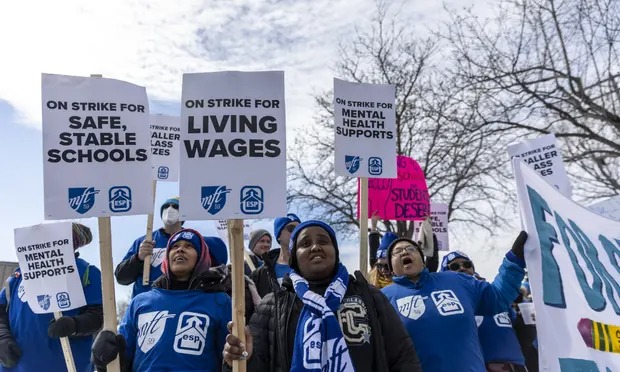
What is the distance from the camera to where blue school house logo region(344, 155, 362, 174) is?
17.9 feet

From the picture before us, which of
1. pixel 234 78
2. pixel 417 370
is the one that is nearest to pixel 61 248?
pixel 234 78

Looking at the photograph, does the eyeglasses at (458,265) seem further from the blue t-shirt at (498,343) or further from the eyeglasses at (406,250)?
the eyeglasses at (406,250)

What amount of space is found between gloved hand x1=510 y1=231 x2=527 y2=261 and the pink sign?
379cm

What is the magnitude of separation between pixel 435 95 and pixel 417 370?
13.2m

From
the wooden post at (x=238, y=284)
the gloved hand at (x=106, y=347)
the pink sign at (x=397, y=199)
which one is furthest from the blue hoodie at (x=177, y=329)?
the pink sign at (x=397, y=199)

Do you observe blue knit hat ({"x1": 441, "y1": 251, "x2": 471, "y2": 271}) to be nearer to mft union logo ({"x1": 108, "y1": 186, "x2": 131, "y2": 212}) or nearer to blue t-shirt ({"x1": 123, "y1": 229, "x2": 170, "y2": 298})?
blue t-shirt ({"x1": 123, "y1": 229, "x2": 170, "y2": 298})

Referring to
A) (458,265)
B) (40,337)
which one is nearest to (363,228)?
(458,265)

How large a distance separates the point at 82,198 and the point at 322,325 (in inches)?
68.2

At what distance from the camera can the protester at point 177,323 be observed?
3373 mm

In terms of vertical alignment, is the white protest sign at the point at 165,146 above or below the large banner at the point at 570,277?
above

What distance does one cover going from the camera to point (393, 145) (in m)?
5.65

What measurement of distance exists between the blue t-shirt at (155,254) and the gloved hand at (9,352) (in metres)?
1.03

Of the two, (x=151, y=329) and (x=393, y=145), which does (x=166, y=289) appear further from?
(x=393, y=145)

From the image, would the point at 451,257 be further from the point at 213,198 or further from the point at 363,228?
the point at 213,198
